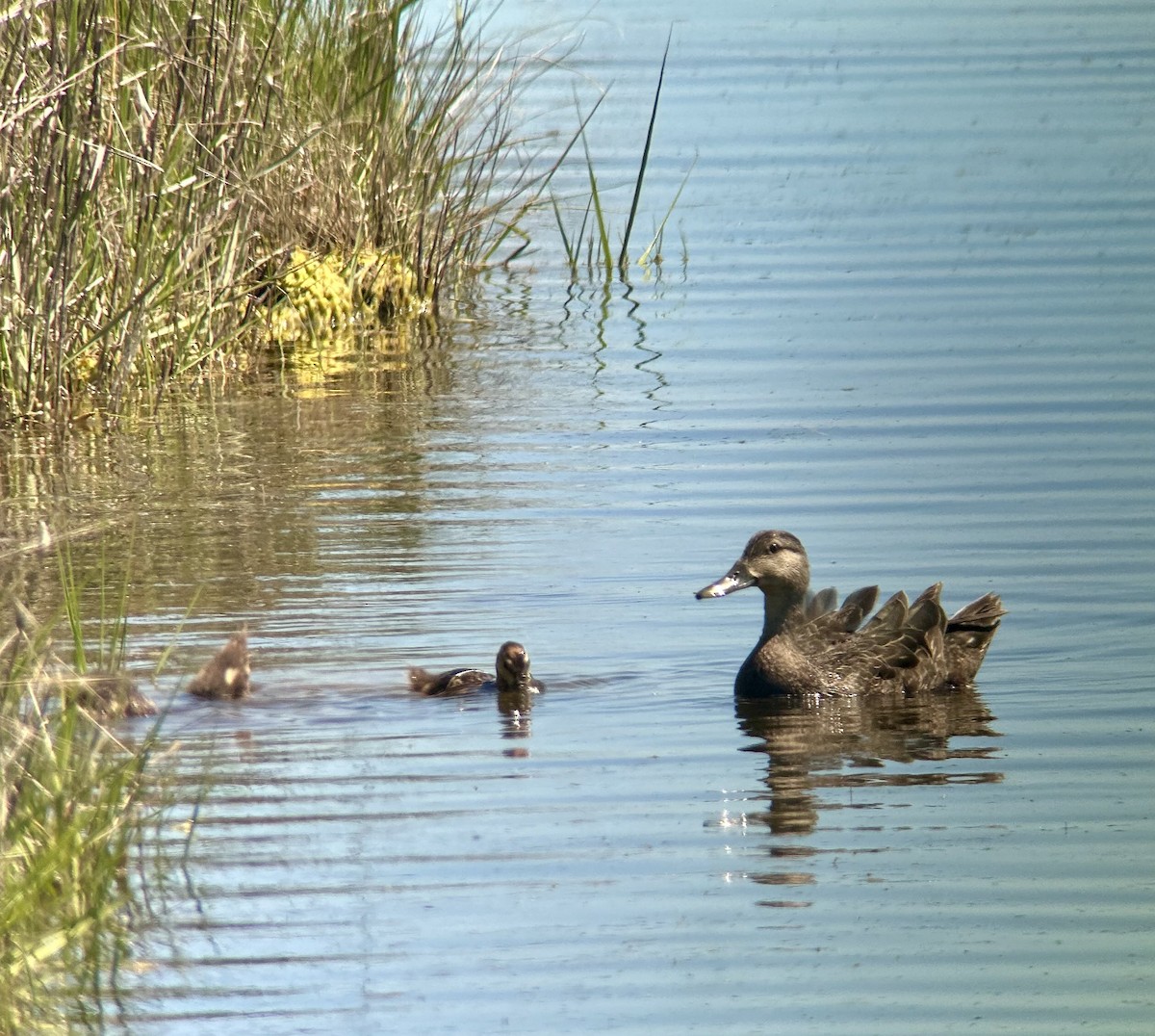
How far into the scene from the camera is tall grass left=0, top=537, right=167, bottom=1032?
5363mm

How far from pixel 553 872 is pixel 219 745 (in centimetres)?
182

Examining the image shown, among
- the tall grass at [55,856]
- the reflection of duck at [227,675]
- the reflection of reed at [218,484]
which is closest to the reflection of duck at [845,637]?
the reflection of duck at [227,675]

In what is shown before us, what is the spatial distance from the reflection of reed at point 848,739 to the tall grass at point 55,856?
7.30 ft

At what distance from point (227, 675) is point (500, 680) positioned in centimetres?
103

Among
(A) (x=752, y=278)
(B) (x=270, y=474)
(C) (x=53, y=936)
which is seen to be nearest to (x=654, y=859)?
(C) (x=53, y=936)

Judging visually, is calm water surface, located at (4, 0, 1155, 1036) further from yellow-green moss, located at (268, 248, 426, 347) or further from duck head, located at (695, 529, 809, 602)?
yellow-green moss, located at (268, 248, 426, 347)

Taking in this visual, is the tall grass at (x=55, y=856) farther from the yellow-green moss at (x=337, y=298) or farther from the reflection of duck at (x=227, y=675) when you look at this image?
the yellow-green moss at (x=337, y=298)

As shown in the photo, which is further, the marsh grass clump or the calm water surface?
the calm water surface

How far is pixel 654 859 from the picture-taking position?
688cm

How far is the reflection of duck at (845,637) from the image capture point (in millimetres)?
9016

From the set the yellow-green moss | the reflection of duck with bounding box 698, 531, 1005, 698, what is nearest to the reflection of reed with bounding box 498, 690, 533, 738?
the reflection of duck with bounding box 698, 531, 1005, 698

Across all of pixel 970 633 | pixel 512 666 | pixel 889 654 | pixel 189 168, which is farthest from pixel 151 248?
pixel 970 633

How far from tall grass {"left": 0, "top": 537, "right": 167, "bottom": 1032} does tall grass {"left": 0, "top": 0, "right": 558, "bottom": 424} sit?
4438mm

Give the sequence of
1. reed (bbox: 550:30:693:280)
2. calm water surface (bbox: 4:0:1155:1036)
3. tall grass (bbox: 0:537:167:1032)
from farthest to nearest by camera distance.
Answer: reed (bbox: 550:30:693:280), calm water surface (bbox: 4:0:1155:1036), tall grass (bbox: 0:537:167:1032)
